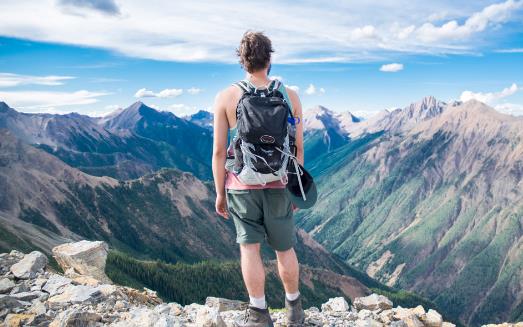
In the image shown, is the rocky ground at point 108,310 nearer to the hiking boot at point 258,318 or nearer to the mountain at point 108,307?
the mountain at point 108,307

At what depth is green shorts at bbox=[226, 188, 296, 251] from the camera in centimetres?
988

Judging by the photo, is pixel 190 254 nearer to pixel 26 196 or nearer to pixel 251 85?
pixel 26 196

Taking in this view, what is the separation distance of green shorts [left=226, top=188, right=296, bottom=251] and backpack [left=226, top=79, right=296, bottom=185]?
0.39 meters

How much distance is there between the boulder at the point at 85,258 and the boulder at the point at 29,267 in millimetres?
7639

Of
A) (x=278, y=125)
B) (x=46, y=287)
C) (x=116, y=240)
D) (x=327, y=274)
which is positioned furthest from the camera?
(x=116, y=240)

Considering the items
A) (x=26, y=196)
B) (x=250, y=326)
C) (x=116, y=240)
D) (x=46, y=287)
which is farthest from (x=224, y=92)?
(x=26, y=196)

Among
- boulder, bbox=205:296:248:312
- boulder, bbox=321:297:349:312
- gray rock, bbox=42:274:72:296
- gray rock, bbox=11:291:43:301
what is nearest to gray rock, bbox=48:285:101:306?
gray rock, bbox=42:274:72:296

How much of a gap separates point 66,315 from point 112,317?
4.25ft

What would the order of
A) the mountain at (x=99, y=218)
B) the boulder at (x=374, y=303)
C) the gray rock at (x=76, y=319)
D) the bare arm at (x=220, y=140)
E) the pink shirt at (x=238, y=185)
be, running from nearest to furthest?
1. the bare arm at (x=220, y=140)
2. the pink shirt at (x=238, y=185)
3. the gray rock at (x=76, y=319)
4. the boulder at (x=374, y=303)
5. the mountain at (x=99, y=218)

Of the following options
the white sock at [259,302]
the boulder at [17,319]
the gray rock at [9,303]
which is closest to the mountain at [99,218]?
the gray rock at [9,303]

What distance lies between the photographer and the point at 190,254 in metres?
178

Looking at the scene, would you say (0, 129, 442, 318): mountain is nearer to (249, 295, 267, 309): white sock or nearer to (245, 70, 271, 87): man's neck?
(249, 295, 267, 309): white sock

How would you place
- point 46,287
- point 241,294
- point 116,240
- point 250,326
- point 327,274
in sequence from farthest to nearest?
point 116,240
point 327,274
point 241,294
point 46,287
point 250,326

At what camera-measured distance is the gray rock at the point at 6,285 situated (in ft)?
44.5
